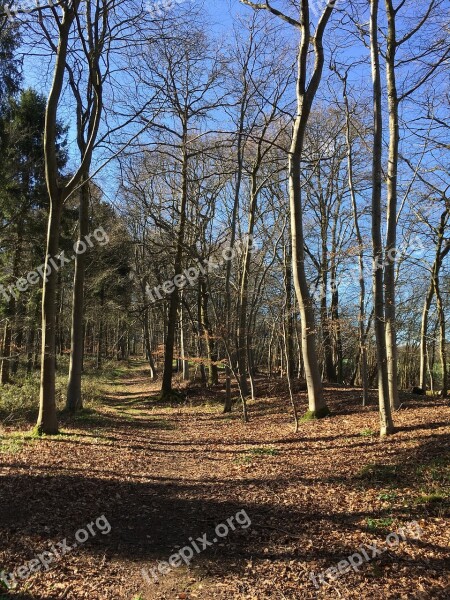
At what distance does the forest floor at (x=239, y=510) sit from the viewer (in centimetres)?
384

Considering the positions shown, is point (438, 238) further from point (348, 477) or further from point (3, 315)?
point (3, 315)

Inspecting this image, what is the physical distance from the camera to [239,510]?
5578mm

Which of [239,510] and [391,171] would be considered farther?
[391,171]

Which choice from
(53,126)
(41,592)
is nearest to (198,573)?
(41,592)

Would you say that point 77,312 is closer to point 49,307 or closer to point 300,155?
point 49,307

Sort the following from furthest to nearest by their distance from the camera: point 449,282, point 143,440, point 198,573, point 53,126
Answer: point 449,282 < point 143,440 < point 53,126 < point 198,573

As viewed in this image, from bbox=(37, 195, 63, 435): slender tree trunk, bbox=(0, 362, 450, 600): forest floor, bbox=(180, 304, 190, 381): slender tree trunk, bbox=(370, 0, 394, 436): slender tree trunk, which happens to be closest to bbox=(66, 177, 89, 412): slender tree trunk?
bbox=(0, 362, 450, 600): forest floor

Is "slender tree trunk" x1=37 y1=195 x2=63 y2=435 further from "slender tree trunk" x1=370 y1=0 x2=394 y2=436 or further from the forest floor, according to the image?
"slender tree trunk" x1=370 y1=0 x2=394 y2=436

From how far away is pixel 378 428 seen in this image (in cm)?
902

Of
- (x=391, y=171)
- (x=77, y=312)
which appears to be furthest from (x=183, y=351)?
(x=391, y=171)

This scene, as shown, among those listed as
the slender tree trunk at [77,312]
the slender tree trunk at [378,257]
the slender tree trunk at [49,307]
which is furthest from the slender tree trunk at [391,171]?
the slender tree trunk at [77,312]

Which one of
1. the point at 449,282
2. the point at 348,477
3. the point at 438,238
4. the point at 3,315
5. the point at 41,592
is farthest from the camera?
the point at 449,282

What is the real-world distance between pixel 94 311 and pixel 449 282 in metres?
20.6

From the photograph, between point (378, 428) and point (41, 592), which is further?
point (378, 428)
